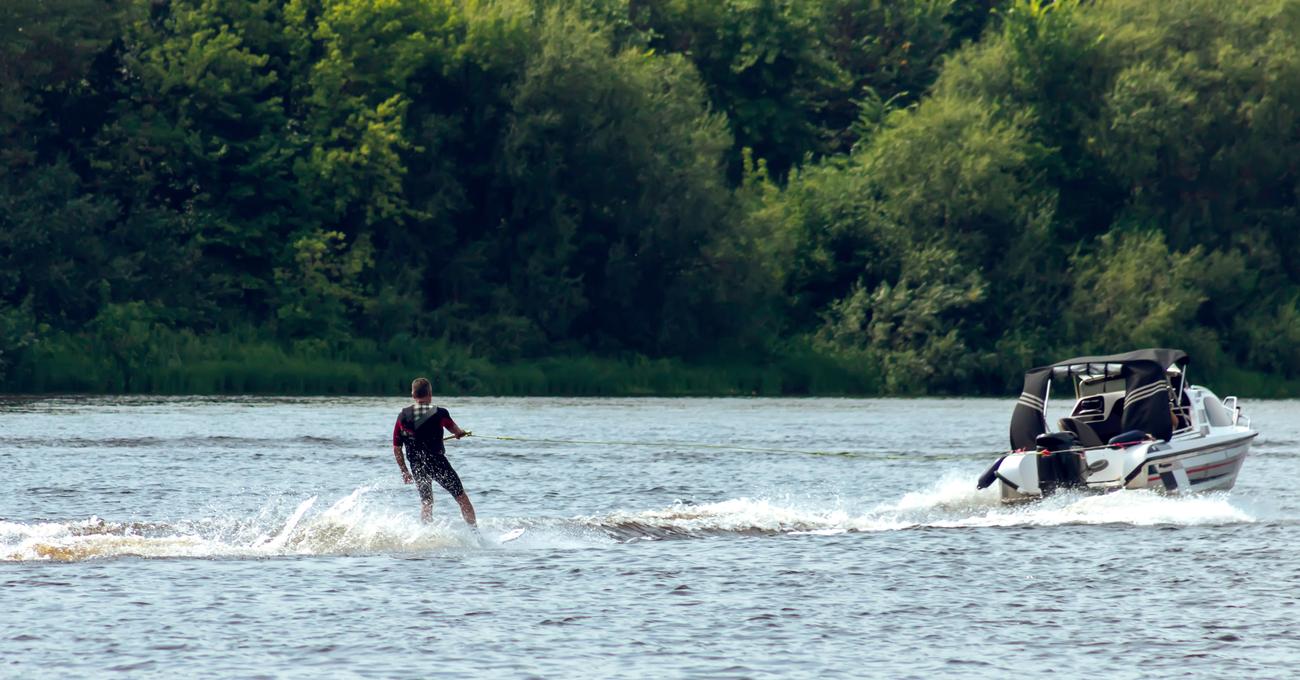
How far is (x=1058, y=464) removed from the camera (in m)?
24.8

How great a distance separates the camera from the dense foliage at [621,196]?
65.9 metres

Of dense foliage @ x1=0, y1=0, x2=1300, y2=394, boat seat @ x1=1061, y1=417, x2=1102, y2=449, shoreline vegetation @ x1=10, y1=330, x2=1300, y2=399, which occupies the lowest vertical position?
boat seat @ x1=1061, y1=417, x2=1102, y2=449

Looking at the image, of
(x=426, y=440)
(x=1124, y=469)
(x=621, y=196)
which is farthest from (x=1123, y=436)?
(x=621, y=196)

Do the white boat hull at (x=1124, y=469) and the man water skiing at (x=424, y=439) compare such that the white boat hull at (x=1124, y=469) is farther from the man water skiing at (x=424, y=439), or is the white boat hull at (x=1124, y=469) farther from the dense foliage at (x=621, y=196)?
the dense foliage at (x=621, y=196)

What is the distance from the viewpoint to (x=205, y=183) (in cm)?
6844

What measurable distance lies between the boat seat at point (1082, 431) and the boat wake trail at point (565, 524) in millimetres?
750

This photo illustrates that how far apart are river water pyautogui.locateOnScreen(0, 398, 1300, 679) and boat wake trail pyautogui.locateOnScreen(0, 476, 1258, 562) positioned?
0.06 m

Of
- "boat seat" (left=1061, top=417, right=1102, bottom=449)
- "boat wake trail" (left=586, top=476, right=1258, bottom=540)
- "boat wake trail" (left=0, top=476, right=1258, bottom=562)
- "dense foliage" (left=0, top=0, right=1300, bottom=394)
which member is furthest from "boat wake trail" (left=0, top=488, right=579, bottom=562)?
"dense foliage" (left=0, top=0, right=1300, bottom=394)

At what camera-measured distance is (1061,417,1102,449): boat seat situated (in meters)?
25.4

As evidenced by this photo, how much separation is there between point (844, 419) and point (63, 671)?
37105 millimetres

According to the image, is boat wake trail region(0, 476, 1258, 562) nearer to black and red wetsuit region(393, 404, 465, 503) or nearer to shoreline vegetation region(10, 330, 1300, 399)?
black and red wetsuit region(393, 404, 465, 503)

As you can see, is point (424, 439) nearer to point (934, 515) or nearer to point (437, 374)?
point (934, 515)

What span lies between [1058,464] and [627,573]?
7.40 metres

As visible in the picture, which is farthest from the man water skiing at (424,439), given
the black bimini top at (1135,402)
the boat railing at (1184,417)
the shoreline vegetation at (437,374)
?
the shoreline vegetation at (437,374)
